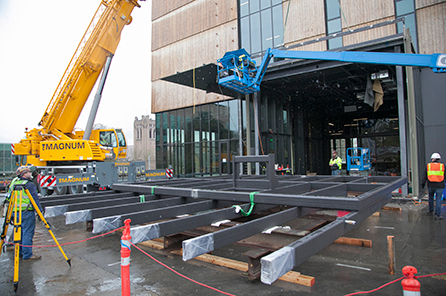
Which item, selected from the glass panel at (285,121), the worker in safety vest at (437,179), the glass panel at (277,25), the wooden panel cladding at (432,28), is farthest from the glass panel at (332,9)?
the worker in safety vest at (437,179)

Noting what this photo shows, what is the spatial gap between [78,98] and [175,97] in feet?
28.6

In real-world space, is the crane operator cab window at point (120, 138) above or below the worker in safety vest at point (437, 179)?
above

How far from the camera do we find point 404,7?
13.8 metres

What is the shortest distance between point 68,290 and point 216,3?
20.3 m

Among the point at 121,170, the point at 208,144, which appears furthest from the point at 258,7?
the point at 121,170

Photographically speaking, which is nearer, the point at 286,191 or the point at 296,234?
the point at 296,234

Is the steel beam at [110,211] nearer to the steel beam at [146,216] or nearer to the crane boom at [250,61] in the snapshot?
the steel beam at [146,216]

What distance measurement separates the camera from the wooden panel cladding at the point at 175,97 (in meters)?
20.2

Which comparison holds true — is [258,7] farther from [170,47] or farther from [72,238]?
[72,238]

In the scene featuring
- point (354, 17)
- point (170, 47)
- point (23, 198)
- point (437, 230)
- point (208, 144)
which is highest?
point (170, 47)

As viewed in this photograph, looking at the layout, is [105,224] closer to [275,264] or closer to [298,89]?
[275,264]

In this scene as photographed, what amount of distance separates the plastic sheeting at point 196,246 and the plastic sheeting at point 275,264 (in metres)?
0.64

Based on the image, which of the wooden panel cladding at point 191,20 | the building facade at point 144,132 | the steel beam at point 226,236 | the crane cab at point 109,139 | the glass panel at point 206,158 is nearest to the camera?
the steel beam at point 226,236

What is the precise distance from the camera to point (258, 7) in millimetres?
18234
